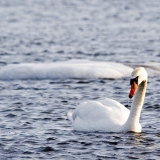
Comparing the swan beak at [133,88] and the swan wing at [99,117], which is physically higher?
the swan beak at [133,88]

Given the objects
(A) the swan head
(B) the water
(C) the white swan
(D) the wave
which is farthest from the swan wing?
(D) the wave

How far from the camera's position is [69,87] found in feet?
66.3

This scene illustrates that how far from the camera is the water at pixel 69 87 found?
13.7 metres

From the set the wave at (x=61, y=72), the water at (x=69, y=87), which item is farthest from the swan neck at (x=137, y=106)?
the wave at (x=61, y=72)

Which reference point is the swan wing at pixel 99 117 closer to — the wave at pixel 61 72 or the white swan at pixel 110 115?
the white swan at pixel 110 115

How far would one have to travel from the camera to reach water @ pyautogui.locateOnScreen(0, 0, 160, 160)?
13.7 meters

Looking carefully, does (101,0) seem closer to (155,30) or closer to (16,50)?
(155,30)

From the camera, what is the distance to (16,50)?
92.5 feet

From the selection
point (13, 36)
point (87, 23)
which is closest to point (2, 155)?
point (13, 36)

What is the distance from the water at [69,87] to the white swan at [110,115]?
0.70 ft

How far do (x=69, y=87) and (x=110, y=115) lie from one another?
5.06 meters

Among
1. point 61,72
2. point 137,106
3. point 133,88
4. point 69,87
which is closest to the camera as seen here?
point 133,88

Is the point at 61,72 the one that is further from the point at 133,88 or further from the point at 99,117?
the point at 133,88

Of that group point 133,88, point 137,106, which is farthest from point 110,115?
point 133,88
